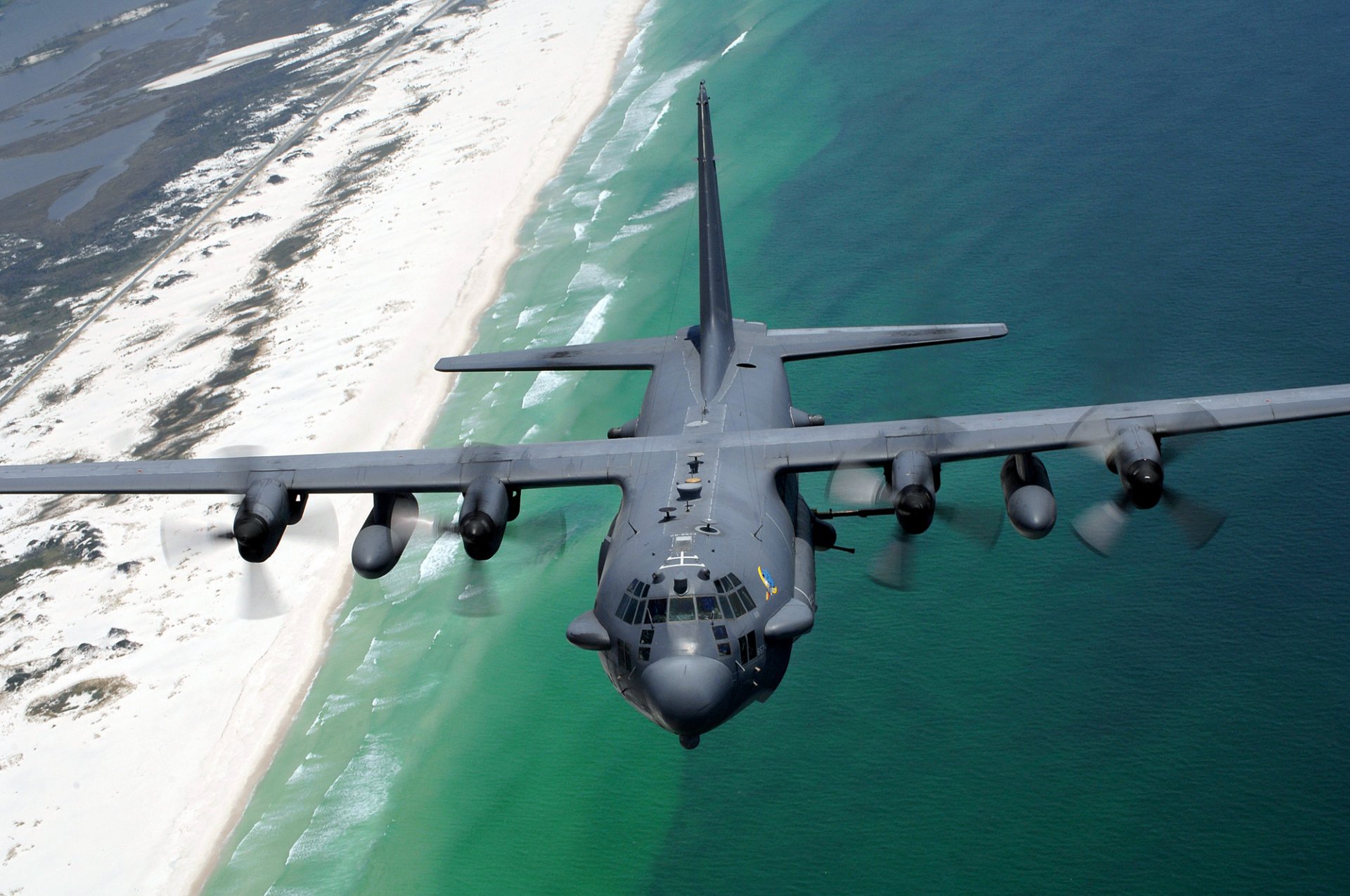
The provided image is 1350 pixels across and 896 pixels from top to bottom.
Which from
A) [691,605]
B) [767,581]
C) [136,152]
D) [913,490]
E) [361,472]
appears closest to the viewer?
[691,605]

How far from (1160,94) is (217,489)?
219 feet

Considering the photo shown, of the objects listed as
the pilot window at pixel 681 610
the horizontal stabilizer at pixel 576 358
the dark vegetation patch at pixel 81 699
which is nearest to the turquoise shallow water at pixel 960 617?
the pilot window at pixel 681 610

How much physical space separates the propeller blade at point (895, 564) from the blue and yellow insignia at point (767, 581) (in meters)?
2.80

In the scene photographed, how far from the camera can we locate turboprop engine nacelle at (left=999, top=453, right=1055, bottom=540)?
2848cm

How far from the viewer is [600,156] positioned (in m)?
83.8

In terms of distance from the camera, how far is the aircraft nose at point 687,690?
24.6 meters

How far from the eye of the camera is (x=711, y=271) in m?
38.3

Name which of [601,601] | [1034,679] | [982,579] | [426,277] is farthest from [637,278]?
[601,601]

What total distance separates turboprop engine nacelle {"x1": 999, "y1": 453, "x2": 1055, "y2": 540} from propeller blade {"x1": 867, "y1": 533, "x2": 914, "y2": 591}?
2.76 metres

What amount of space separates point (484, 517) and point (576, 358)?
1074cm

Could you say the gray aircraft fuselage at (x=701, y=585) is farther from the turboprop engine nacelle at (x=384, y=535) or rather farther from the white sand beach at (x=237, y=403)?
the white sand beach at (x=237, y=403)

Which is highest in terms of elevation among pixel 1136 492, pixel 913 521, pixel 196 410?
pixel 913 521

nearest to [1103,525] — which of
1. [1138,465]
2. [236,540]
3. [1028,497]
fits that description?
[1138,465]

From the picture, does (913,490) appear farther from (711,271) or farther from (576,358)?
(576,358)
